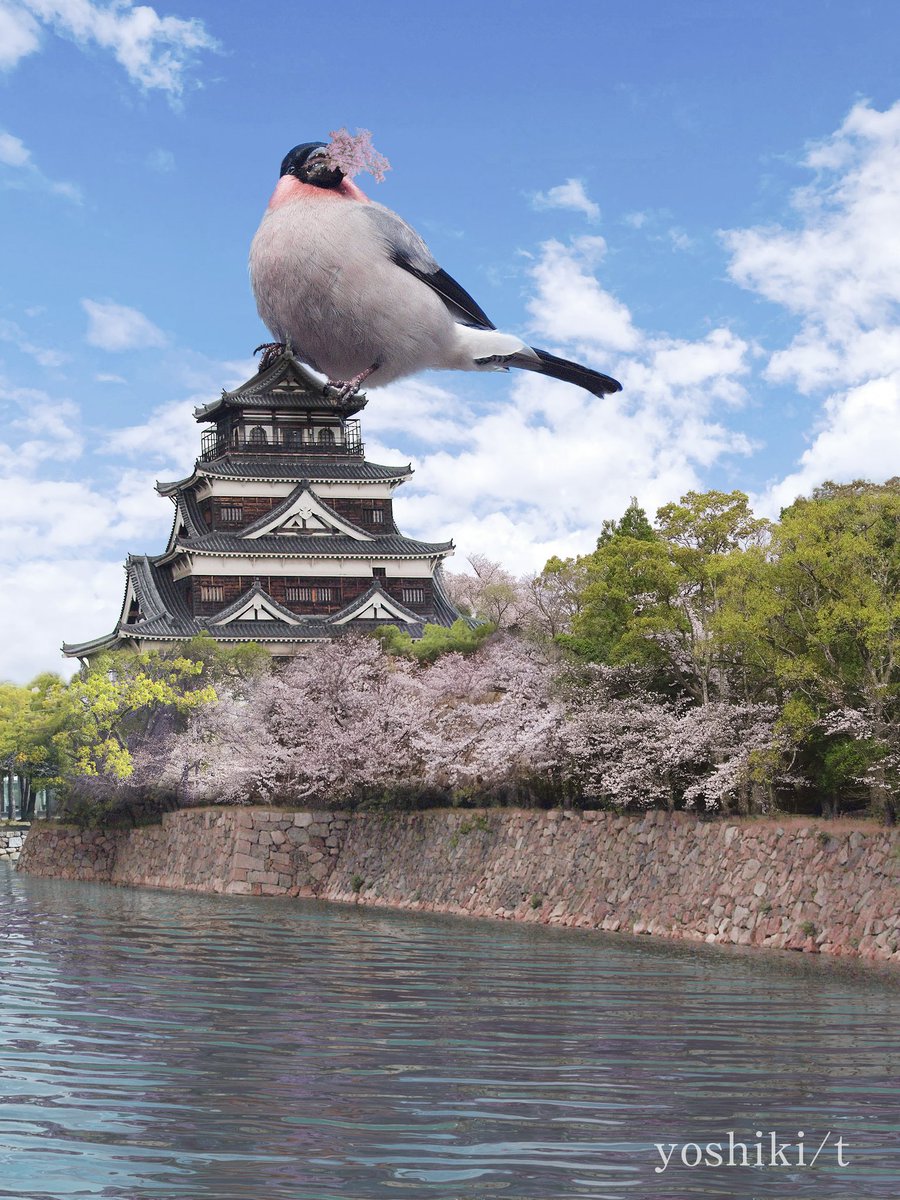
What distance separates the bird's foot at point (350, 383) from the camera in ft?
10.0

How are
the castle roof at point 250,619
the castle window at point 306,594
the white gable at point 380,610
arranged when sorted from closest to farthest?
the castle roof at point 250,619 < the white gable at point 380,610 < the castle window at point 306,594

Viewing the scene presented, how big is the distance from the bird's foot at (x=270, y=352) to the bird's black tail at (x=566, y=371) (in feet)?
1.75

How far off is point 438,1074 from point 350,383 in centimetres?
1051

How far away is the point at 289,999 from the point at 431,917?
632 inches

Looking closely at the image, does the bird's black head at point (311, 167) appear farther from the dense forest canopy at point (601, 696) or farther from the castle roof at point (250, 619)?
the castle roof at point (250, 619)

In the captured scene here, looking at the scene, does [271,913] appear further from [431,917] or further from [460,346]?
[460,346]

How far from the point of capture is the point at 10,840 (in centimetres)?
7300

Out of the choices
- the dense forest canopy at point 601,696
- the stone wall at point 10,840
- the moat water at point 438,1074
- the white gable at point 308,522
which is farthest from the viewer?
the stone wall at point 10,840

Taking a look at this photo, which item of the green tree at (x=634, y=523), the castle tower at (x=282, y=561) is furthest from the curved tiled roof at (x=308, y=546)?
the green tree at (x=634, y=523)

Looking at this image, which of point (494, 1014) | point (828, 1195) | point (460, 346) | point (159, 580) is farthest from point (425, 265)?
point (159, 580)

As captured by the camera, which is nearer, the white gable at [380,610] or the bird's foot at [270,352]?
the bird's foot at [270,352]

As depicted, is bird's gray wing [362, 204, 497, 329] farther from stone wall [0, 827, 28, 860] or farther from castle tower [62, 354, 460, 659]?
stone wall [0, 827, 28, 860]

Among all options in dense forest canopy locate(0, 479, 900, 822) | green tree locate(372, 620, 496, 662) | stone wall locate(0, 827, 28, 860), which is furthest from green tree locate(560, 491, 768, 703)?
stone wall locate(0, 827, 28, 860)

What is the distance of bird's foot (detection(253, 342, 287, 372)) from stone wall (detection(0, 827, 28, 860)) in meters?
73.3
